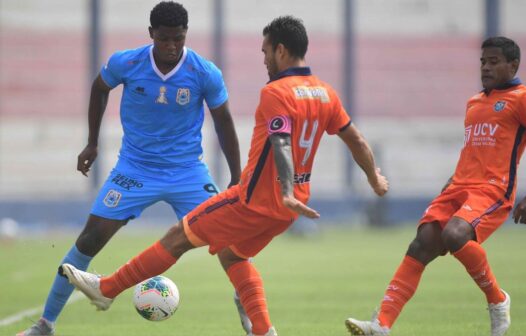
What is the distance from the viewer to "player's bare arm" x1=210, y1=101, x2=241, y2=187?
8.62 metres

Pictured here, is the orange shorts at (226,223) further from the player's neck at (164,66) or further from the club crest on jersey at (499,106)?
the club crest on jersey at (499,106)

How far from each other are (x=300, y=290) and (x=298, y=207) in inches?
253

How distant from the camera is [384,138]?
31.5 m

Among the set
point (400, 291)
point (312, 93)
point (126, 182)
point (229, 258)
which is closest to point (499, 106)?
point (400, 291)

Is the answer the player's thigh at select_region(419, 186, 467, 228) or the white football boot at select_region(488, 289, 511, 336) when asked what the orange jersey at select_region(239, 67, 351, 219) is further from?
the white football boot at select_region(488, 289, 511, 336)

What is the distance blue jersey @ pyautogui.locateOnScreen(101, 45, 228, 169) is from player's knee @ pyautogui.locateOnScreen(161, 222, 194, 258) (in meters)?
1.16

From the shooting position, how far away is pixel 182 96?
8508 mm

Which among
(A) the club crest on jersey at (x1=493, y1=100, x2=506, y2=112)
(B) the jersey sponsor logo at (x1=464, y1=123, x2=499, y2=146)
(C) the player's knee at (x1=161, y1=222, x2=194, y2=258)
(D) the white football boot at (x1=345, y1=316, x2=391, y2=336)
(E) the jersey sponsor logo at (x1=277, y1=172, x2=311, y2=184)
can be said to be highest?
(A) the club crest on jersey at (x1=493, y1=100, x2=506, y2=112)

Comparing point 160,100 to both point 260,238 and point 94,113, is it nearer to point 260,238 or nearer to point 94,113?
point 94,113

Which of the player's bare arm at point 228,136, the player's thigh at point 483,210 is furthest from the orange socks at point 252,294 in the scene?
the player's thigh at point 483,210

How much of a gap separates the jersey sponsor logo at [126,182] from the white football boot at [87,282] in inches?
38.6

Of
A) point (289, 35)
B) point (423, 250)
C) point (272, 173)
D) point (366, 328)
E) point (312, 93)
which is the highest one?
point (289, 35)

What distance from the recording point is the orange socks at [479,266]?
7852mm

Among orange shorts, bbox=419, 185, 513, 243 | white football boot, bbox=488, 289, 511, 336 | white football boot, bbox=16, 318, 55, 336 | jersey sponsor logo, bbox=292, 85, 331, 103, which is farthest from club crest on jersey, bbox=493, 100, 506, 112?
white football boot, bbox=16, 318, 55, 336
